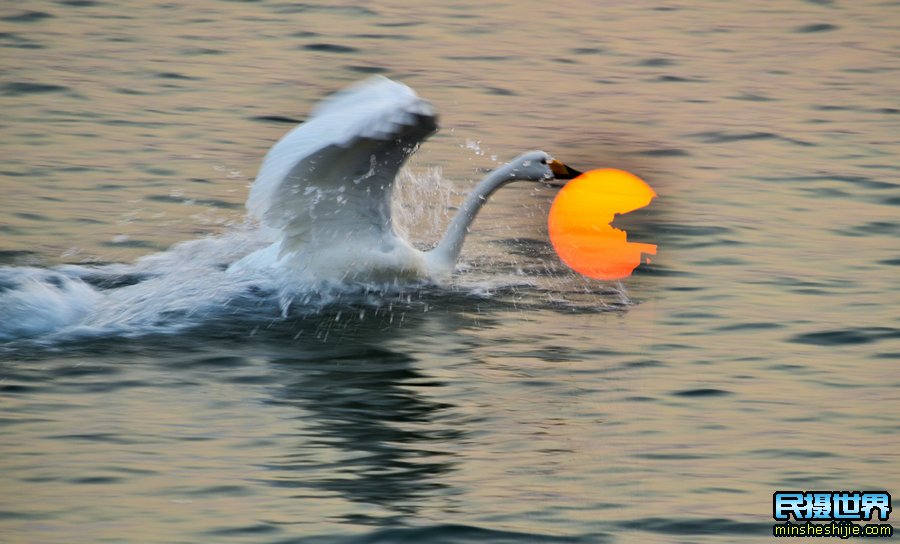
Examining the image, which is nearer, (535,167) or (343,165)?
(343,165)

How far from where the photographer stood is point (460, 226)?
11.4 metres

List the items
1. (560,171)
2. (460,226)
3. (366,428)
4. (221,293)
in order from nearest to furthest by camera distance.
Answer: (366,428) → (221,293) → (460,226) → (560,171)

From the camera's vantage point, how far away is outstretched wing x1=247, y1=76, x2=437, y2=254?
31.3 feet

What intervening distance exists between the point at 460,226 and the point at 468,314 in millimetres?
644

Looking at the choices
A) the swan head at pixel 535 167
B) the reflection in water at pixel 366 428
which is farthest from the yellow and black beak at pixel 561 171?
the reflection in water at pixel 366 428

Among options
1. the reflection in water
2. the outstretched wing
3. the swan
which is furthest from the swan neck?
the reflection in water

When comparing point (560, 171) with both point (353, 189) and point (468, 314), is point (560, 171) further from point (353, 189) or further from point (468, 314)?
point (353, 189)

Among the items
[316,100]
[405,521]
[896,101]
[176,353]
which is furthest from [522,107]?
[405,521]

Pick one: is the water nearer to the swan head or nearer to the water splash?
the water splash

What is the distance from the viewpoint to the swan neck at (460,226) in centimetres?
1138

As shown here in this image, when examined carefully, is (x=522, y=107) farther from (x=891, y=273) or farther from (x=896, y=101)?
(x=891, y=273)

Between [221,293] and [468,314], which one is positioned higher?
[221,293]

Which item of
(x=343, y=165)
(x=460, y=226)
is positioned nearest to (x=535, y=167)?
(x=460, y=226)

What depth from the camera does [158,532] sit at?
298 inches
